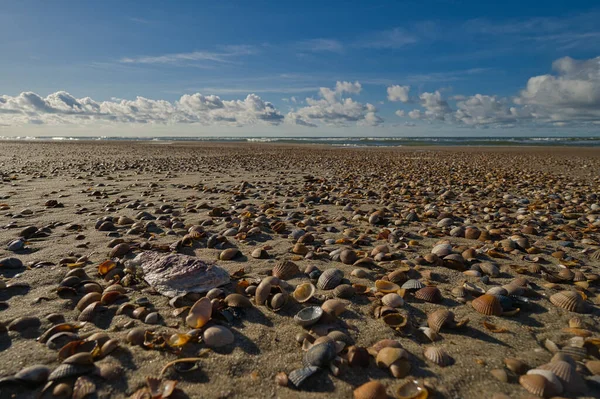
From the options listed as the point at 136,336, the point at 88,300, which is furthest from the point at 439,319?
the point at 88,300

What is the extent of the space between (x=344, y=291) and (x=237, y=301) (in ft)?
2.85

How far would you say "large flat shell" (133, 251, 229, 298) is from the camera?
9.02 feet

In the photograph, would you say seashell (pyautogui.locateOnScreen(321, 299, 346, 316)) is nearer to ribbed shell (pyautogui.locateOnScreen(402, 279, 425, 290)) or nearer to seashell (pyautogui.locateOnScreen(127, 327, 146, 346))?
ribbed shell (pyautogui.locateOnScreen(402, 279, 425, 290))

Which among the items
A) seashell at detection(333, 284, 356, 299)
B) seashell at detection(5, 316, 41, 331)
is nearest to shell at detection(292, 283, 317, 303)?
seashell at detection(333, 284, 356, 299)

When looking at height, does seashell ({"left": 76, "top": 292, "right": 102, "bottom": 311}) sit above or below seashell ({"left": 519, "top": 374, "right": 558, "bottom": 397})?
above

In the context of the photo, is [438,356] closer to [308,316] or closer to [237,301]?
[308,316]

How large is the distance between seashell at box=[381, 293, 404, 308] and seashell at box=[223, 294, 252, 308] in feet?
3.41

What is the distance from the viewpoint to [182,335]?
2162 mm

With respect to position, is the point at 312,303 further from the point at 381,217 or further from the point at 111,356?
the point at 381,217

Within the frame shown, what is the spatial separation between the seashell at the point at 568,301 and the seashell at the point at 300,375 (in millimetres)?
2016

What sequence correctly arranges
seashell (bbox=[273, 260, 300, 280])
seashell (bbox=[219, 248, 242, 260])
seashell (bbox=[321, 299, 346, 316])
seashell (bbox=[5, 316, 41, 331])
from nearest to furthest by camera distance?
1. seashell (bbox=[5, 316, 41, 331])
2. seashell (bbox=[321, 299, 346, 316])
3. seashell (bbox=[273, 260, 300, 280])
4. seashell (bbox=[219, 248, 242, 260])

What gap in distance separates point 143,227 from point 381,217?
11.4 ft

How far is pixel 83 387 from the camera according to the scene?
68.6 inches

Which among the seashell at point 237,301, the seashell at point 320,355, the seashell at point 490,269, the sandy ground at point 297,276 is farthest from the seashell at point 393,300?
the seashell at point 490,269
